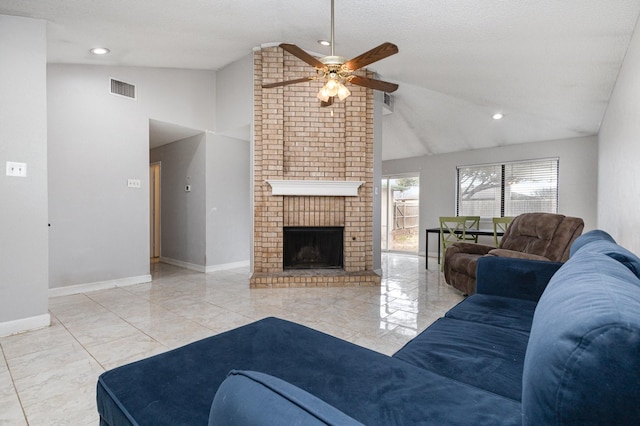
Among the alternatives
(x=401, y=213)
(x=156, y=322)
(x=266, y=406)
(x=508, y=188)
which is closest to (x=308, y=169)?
(x=156, y=322)

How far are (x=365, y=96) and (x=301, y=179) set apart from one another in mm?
1515

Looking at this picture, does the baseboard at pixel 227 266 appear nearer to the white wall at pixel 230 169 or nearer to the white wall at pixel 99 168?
the white wall at pixel 230 169

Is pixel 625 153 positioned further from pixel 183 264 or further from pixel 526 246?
pixel 183 264

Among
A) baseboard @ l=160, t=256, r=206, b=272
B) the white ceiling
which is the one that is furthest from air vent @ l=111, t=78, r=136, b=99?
baseboard @ l=160, t=256, r=206, b=272

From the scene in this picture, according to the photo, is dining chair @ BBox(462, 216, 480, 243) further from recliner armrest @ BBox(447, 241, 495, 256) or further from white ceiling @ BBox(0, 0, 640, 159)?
recliner armrest @ BBox(447, 241, 495, 256)

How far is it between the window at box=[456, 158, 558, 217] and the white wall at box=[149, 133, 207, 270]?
16.2ft

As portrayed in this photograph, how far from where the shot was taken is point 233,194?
18.1ft

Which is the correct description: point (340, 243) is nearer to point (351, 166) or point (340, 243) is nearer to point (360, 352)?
point (351, 166)

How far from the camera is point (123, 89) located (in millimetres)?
4215

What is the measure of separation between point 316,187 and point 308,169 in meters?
0.30

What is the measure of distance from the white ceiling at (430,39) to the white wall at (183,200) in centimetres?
149

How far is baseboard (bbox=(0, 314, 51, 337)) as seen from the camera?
259cm

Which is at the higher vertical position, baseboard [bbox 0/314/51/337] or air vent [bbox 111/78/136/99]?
air vent [bbox 111/78/136/99]

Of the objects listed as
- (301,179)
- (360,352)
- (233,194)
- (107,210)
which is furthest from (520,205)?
(107,210)
